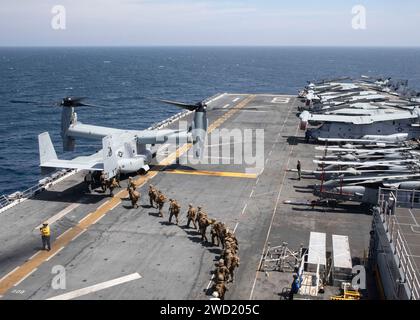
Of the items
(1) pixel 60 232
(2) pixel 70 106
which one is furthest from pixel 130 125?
(1) pixel 60 232

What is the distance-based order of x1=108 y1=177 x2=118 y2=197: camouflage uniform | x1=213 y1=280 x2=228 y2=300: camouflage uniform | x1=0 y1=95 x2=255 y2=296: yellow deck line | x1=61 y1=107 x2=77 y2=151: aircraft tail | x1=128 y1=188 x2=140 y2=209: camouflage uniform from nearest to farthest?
x1=213 y1=280 x2=228 y2=300: camouflage uniform → x1=0 y1=95 x2=255 y2=296: yellow deck line → x1=128 y1=188 x2=140 y2=209: camouflage uniform → x1=108 y1=177 x2=118 y2=197: camouflage uniform → x1=61 y1=107 x2=77 y2=151: aircraft tail

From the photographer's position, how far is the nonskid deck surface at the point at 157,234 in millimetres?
21062

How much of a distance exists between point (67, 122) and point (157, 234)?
16.8m

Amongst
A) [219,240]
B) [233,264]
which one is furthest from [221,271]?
[219,240]

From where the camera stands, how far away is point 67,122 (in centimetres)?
3856

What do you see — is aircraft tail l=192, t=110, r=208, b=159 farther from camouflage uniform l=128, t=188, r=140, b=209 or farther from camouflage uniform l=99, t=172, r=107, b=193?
camouflage uniform l=128, t=188, r=140, b=209

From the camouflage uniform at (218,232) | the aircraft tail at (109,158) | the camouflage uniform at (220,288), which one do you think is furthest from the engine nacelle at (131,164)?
the camouflage uniform at (220,288)

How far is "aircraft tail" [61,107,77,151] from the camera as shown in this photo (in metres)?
38.1

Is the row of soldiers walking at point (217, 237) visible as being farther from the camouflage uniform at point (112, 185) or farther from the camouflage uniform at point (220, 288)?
the camouflage uniform at point (112, 185)

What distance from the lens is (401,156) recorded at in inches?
1357

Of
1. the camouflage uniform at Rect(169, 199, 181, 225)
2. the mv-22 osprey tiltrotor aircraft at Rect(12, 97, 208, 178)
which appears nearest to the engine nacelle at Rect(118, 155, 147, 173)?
the mv-22 osprey tiltrotor aircraft at Rect(12, 97, 208, 178)

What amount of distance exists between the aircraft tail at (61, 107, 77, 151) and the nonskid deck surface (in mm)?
3969

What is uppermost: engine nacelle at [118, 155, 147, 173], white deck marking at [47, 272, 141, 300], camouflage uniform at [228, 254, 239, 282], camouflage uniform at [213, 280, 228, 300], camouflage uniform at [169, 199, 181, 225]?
engine nacelle at [118, 155, 147, 173]

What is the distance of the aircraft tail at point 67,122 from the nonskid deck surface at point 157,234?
3.97m
